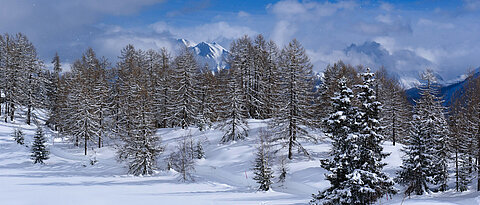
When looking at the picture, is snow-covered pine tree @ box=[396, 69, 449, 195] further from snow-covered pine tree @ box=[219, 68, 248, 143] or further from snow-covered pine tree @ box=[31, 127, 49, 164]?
snow-covered pine tree @ box=[31, 127, 49, 164]

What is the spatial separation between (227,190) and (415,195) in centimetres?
1636

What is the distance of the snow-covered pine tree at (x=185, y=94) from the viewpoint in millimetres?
40094

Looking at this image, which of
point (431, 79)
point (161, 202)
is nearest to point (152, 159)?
point (161, 202)

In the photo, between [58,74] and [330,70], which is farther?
[58,74]

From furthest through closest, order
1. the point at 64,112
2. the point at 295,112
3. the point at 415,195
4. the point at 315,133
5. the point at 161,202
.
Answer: the point at 64,112 < the point at 315,133 < the point at 295,112 < the point at 415,195 < the point at 161,202

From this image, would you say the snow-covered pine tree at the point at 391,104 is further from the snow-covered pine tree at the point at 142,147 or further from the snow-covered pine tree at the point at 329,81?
the snow-covered pine tree at the point at 142,147

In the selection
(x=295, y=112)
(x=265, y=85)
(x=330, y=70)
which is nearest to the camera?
(x=295, y=112)

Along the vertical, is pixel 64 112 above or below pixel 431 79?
below

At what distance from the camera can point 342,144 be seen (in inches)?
541

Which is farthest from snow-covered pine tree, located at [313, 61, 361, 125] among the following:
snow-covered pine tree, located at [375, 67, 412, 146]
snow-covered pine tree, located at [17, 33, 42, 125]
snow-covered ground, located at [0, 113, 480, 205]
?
snow-covered pine tree, located at [17, 33, 42, 125]

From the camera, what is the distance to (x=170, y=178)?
24984 mm

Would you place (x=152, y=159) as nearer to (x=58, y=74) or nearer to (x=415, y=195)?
(x=415, y=195)

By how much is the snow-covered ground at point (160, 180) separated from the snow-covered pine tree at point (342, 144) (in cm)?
274

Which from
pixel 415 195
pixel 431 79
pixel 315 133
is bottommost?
pixel 415 195
